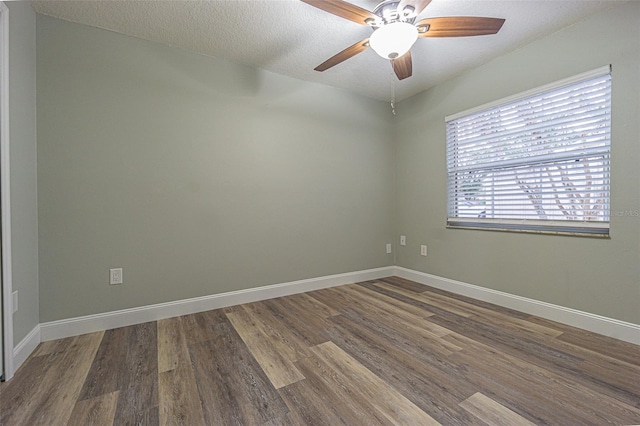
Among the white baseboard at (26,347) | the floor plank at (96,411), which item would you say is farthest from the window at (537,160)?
the white baseboard at (26,347)

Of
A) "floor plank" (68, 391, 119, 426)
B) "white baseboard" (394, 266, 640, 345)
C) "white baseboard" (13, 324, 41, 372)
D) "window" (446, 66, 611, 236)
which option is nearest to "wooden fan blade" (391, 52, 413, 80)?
"window" (446, 66, 611, 236)

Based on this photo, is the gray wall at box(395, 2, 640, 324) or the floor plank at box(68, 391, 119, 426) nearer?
the floor plank at box(68, 391, 119, 426)

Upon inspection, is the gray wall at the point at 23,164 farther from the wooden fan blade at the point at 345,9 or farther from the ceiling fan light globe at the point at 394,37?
the ceiling fan light globe at the point at 394,37

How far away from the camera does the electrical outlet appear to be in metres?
2.13

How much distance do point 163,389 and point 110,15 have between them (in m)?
2.52

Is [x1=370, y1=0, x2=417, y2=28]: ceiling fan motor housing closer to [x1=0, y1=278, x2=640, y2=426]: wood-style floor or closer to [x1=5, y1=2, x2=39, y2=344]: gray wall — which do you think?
[x1=0, y1=278, x2=640, y2=426]: wood-style floor

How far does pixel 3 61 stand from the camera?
147 centimetres

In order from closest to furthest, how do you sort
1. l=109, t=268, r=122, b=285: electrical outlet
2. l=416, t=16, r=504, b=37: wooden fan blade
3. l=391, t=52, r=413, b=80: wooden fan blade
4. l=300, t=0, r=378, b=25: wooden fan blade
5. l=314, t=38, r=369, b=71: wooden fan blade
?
l=300, t=0, r=378, b=25: wooden fan blade, l=416, t=16, r=504, b=37: wooden fan blade, l=314, t=38, r=369, b=71: wooden fan blade, l=391, t=52, r=413, b=80: wooden fan blade, l=109, t=268, r=122, b=285: electrical outlet

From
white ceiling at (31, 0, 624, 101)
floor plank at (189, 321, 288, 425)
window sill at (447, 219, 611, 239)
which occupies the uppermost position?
white ceiling at (31, 0, 624, 101)

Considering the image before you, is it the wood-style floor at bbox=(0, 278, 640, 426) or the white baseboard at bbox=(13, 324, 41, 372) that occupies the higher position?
the white baseboard at bbox=(13, 324, 41, 372)

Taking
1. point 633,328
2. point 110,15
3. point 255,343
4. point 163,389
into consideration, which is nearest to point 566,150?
point 633,328

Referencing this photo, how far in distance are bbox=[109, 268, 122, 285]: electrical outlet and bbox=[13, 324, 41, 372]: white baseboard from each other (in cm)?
48

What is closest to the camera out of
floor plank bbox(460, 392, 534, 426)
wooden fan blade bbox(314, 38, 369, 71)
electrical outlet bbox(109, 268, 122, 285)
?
floor plank bbox(460, 392, 534, 426)

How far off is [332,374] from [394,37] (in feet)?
6.48
